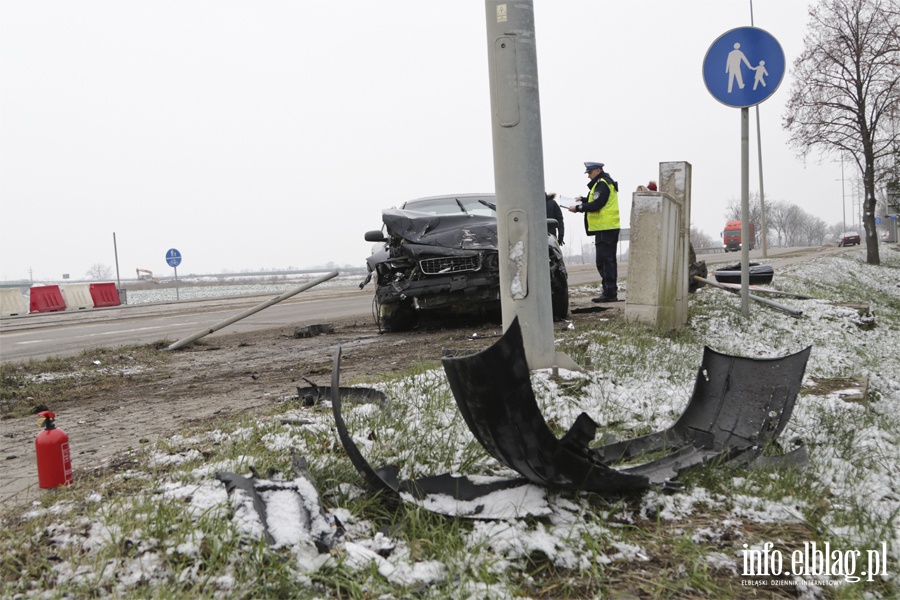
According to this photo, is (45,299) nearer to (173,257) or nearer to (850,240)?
(173,257)

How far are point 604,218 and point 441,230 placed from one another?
135 inches

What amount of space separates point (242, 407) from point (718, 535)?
314 cm

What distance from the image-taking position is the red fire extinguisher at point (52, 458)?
2920 mm

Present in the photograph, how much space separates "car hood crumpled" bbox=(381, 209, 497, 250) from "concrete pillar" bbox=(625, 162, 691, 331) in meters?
1.74

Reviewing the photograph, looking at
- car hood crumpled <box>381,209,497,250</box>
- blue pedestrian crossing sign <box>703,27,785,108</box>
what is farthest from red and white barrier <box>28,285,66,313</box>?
blue pedestrian crossing sign <box>703,27,785,108</box>

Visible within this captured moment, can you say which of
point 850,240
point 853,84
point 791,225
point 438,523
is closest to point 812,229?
point 791,225

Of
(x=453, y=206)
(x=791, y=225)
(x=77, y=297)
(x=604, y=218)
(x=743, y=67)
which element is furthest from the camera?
(x=791, y=225)

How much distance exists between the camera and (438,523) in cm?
243

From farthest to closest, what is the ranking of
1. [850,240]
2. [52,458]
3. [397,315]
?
1. [850,240]
2. [397,315]
3. [52,458]

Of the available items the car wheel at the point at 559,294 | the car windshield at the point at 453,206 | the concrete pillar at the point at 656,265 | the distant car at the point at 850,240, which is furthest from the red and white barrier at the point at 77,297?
the distant car at the point at 850,240

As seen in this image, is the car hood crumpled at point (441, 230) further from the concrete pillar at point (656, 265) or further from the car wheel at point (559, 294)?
the concrete pillar at point (656, 265)

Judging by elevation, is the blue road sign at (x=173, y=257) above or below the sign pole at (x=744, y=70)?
below

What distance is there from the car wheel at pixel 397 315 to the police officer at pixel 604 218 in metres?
3.28

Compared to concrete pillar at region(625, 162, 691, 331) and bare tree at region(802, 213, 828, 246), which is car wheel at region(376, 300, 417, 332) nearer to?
concrete pillar at region(625, 162, 691, 331)
